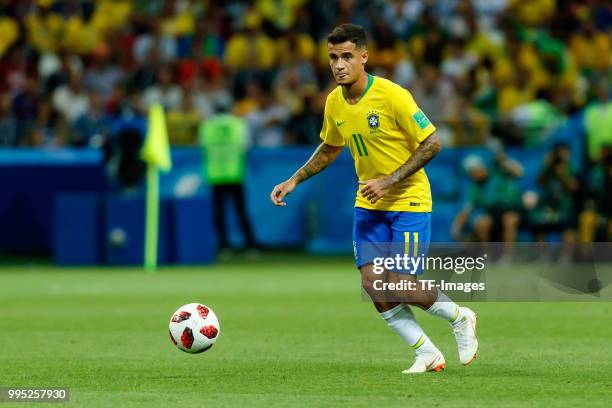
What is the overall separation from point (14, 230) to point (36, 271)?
2.60m

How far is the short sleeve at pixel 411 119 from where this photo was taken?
29.5 feet

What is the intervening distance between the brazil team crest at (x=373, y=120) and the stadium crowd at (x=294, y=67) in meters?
11.6

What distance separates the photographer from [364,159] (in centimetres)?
925

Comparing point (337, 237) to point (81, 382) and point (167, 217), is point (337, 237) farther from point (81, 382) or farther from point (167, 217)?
point (81, 382)

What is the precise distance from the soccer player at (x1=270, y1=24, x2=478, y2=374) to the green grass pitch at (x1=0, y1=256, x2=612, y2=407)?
0.97 feet

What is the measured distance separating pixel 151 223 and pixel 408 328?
11.7 meters

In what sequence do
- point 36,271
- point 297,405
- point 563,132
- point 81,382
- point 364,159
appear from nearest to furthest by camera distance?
point 297,405
point 81,382
point 364,159
point 36,271
point 563,132

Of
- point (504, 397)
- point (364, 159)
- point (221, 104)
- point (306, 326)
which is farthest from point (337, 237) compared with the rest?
point (504, 397)

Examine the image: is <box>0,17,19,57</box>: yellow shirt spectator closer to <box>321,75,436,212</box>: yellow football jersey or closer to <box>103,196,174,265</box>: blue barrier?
<box>103,196,174,265</box>: blue barrier

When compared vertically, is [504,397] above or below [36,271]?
above

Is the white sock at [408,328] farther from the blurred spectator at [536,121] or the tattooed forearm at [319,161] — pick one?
the blurred spectator at [536,121]

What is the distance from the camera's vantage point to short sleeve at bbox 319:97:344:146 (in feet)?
30.9

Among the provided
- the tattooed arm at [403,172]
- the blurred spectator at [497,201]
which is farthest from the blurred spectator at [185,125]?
the tattooed arm at [403,172]

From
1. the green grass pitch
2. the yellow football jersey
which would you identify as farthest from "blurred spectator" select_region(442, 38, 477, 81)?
the yellow football jersey
